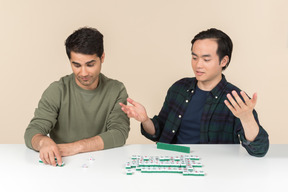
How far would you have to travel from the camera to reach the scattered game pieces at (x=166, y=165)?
52.8 inches

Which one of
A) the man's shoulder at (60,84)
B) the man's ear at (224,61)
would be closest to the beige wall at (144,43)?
the man's ear at (224,61)

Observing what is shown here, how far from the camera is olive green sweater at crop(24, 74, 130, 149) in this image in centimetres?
185

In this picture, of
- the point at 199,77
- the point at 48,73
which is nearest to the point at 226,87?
the point at 199,77

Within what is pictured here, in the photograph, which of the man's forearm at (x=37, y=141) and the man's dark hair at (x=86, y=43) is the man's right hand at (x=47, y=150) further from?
the man's dark hair at (x=86, y=43)

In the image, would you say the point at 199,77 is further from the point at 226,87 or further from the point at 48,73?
the point at 48,73

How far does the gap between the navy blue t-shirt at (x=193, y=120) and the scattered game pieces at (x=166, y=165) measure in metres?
0.53

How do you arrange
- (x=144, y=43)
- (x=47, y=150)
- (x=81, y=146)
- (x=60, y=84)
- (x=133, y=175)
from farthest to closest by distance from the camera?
1. (x=144, y=43)
2. (x=60, y=84)
3. (x=81, y=146)
4. (x=47, y=150)
5. (x=133, y=175)

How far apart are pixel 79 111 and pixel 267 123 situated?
2.15m

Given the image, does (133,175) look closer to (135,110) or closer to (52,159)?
(52,159)

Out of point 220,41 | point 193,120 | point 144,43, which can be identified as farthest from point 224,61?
point 144,43

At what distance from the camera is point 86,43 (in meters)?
1.77

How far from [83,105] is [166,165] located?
0.73 meters

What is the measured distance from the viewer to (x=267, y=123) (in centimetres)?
336

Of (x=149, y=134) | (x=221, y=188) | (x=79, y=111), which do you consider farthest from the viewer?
(x=149, y=134)
